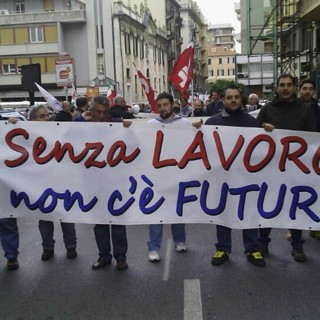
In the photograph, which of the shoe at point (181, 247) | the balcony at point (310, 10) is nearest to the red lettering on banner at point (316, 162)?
the shoe at point (181, 247)

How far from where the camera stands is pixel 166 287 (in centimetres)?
457

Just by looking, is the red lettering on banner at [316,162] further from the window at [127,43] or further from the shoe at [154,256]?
the window at [127,43]

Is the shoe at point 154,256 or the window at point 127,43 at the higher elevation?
the window at point 127,43

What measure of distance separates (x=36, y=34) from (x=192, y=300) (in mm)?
49088

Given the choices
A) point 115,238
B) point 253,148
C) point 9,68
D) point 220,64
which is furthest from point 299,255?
Result: point 220,64

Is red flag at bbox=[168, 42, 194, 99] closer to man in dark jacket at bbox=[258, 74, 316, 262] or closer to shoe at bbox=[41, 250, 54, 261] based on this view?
man in dark jacket at bbox=[258, 74, 316, 262]

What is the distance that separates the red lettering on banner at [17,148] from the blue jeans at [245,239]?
6.77 ft

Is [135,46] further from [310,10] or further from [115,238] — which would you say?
[115,238]

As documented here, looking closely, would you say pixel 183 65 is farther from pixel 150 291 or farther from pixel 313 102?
pixel 150 291

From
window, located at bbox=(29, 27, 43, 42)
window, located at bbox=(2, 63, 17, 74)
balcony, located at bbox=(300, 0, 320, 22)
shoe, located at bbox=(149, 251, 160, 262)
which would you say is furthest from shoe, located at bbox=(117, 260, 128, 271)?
window, located at bbox=(2, 63, 17, 74)

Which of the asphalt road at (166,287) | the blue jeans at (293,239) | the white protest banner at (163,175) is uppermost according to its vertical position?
the white protest banner at (163,175)

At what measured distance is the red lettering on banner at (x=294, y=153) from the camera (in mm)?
4844

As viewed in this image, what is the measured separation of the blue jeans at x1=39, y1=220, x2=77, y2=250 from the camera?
17.9 ft

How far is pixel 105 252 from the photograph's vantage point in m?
5.19
